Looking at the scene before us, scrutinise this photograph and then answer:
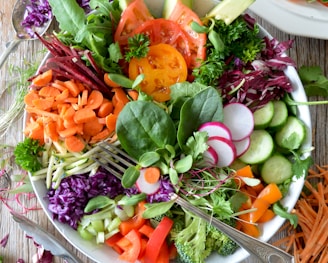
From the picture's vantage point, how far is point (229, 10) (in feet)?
7.31

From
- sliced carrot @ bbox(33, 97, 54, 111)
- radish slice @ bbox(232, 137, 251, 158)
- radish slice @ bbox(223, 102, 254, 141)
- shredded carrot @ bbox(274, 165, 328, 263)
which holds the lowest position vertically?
shredded carrot @ bbox(274, 165, 328, 263)

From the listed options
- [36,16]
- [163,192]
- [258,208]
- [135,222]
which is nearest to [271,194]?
[258,208]

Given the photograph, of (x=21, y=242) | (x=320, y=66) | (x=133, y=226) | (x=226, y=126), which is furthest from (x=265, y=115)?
(x=21, y=242)

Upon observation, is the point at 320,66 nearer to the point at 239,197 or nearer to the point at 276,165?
the point at 276,165

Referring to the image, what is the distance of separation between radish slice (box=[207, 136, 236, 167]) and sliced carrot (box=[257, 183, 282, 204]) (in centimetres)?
Result: 19

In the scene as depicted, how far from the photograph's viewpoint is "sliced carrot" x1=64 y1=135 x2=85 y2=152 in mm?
2184

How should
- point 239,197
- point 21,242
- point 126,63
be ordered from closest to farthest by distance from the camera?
point 239,197, point 126,63, point 21,242

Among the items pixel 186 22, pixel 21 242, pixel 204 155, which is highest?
pixel 186 22

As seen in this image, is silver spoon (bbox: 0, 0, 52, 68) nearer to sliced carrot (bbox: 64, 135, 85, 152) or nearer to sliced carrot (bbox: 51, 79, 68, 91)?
sliced carrot (bbox: 51, 79, 68, 91)

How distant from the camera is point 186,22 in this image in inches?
89.4

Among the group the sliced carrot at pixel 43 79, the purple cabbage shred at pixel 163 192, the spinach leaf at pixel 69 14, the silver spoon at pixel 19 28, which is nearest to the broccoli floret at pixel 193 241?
the purple cabbage shred at pixel 163 192

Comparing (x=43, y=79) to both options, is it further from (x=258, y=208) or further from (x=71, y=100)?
(x=258, y=208)

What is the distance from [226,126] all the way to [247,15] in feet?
1.60

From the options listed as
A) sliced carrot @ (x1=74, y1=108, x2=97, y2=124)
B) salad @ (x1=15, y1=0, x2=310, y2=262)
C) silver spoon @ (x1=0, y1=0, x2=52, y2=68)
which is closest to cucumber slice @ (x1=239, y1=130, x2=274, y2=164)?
salad @ (x1=15, y1=0, x2=310, y2=262)
